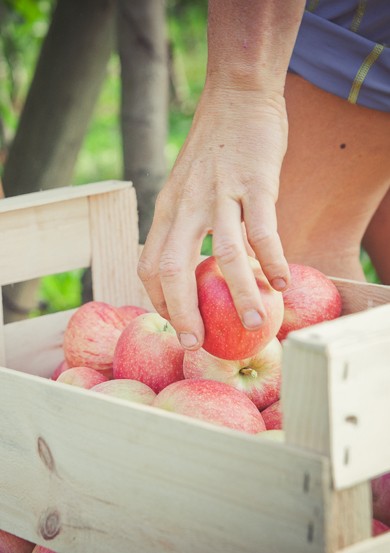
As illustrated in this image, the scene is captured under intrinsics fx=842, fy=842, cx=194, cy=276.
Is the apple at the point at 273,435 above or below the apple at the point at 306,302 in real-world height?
below

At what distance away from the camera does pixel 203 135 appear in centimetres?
145

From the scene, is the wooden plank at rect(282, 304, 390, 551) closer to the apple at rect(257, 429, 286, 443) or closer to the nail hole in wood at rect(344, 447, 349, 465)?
the nail hole in wood at rect(344, 447, 349, 465)

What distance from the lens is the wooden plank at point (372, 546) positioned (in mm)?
1007

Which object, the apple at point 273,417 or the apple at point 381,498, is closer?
the apple at point 381,498

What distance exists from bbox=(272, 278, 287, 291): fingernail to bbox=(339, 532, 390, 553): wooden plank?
456 millimetres

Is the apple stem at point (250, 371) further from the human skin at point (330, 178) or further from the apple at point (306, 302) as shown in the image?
the human skin at point (330, 178)

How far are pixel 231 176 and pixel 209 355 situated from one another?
369 millimetres


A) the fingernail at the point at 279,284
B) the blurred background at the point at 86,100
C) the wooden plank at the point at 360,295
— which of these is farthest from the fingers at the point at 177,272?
the blurred background at the point at 86,100

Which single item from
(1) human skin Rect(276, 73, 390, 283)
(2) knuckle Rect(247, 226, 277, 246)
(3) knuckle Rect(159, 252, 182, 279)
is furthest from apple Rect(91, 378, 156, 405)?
(1) human skin Rect(276, 73, 390, 283)

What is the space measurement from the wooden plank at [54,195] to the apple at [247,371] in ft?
1.80

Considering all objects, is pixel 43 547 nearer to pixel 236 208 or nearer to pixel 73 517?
pixel 73 517

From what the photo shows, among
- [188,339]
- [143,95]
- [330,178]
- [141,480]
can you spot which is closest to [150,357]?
[188,339]

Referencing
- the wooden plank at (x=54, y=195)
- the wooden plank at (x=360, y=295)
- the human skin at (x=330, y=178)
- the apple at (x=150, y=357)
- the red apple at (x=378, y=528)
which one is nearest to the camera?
the red apple at (x=378, y=528)

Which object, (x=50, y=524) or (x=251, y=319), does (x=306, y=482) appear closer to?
(x=251, y=319)
